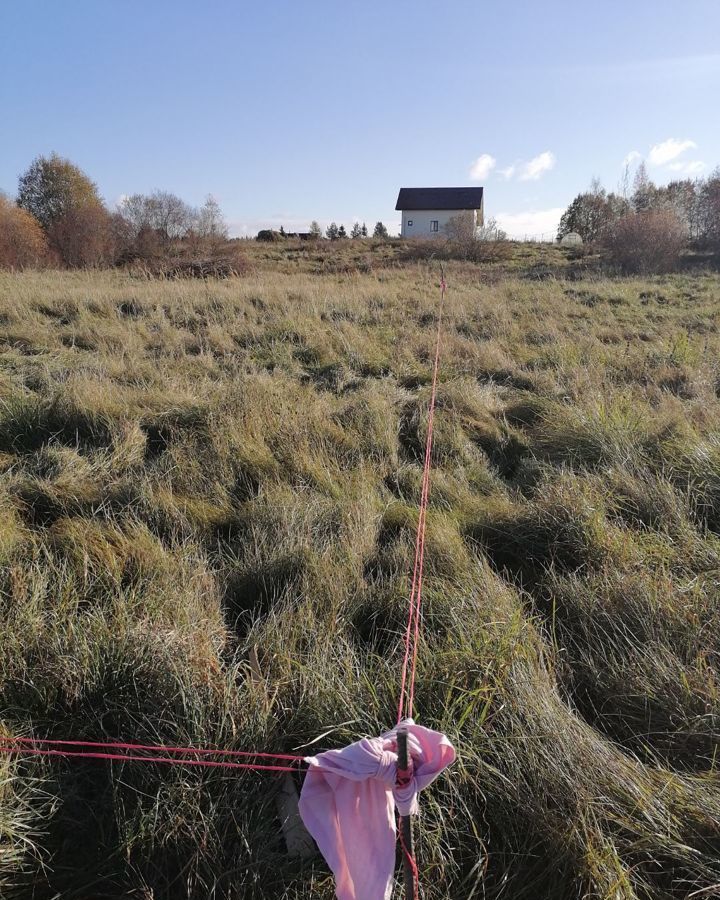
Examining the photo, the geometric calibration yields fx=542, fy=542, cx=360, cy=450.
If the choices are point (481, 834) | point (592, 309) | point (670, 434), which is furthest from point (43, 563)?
point (592, 309)

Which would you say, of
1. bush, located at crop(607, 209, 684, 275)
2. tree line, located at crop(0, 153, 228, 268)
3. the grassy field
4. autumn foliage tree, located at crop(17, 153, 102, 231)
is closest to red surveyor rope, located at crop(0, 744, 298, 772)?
the grassy field

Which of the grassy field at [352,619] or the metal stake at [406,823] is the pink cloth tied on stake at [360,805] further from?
the grassy field at [352,619]

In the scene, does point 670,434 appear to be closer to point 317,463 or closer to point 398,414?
point 398,414

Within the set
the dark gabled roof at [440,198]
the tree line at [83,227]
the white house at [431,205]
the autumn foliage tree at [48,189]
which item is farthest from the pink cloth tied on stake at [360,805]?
the dark gabled roof at [440,198]

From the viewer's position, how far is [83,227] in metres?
22.8

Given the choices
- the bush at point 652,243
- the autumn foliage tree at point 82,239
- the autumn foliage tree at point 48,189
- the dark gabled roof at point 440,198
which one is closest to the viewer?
the autumn foliage tree at point 82,239

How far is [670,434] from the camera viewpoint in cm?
410

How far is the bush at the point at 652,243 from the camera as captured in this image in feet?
76.1

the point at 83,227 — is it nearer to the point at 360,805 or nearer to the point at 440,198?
the point at 360,805

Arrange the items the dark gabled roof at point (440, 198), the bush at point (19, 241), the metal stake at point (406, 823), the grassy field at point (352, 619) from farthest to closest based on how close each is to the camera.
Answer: the dark gabled roof at point (440, 198) < the bush at point (19, 241) < the grassy field at point (352, 619) < the metal stake at point (406, 823)

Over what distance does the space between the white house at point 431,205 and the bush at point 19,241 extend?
38.7 metres

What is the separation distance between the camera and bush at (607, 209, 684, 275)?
23203 millimetres

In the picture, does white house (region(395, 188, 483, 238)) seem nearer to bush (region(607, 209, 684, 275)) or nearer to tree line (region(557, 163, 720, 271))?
tree line (region(557, 163, 720, 271))

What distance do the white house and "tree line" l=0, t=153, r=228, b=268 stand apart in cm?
2581
